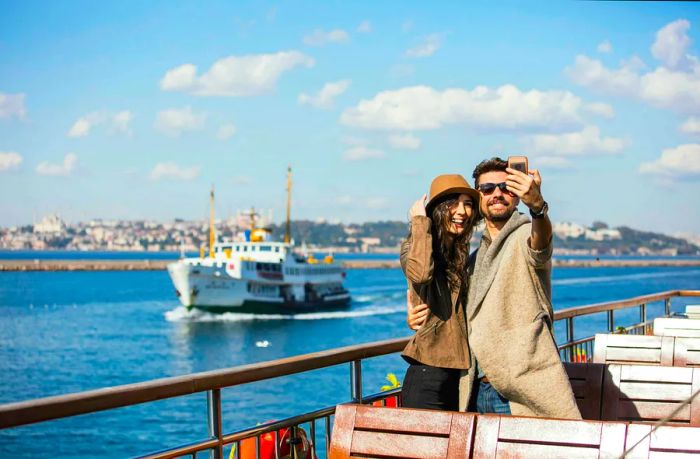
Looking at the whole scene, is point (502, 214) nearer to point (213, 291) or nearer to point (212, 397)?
point (212, 397)

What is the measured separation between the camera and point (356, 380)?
15.1 feet

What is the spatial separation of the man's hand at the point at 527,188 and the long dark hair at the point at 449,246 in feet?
1.26

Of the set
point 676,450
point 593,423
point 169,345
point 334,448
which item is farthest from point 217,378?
point 169,345

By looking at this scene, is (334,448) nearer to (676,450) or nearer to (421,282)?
(421,282)

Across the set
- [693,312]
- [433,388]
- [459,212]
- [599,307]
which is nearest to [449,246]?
[459,212]

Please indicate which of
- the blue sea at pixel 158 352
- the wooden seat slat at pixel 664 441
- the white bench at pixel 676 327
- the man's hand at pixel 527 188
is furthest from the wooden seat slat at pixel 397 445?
the blue sea at pixel 158 352

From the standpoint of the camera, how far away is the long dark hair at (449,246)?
3596 millimetres

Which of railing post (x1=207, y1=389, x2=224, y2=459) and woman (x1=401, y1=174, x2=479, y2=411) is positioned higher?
woman (x1=401, y1=174, x2=479, y2=411)

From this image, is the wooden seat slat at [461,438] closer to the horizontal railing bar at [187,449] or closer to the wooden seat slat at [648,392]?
the horizontal railing bar at [187,449]

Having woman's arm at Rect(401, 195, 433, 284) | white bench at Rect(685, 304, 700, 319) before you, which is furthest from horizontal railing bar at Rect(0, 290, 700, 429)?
white bench at Rect(685, 304, 700, 319)

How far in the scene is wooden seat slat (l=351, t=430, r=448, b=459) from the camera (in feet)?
10.0

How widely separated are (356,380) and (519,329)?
1.40 m

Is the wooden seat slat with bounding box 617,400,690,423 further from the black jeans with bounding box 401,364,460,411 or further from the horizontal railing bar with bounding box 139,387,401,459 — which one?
the horizontal railing bar with bounding box 139,387,401,459

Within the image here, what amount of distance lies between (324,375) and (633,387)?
3984 centimetres
